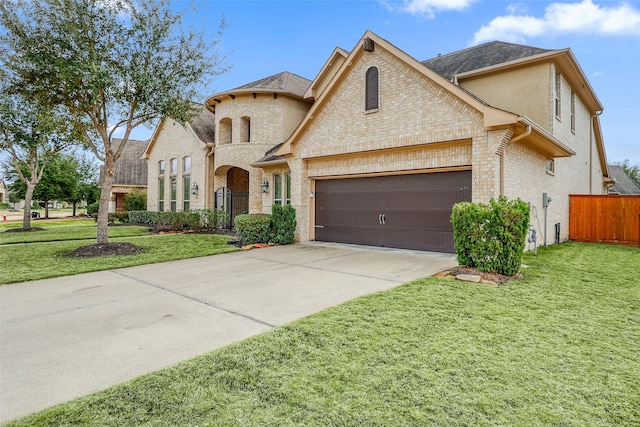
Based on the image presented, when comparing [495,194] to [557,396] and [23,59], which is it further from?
[23,59]

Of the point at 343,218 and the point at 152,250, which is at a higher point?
the point at 343,218

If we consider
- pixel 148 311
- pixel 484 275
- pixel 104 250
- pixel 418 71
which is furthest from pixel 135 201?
pixel 484 275

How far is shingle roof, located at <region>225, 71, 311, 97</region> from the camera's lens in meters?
16.0

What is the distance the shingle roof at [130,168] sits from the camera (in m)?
27.4

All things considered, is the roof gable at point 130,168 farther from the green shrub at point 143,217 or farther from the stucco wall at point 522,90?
the stucco wall at point 522,90

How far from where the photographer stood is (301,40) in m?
17.9

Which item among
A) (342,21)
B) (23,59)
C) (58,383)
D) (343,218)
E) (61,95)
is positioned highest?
(342,21)

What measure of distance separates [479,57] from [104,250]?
14533 mm

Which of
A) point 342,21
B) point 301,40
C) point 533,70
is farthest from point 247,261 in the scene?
point 301,40

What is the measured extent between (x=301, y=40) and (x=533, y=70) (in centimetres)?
1138

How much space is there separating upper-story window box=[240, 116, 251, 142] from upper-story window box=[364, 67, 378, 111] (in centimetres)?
792

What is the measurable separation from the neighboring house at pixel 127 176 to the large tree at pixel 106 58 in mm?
17184

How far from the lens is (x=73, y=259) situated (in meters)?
9.29

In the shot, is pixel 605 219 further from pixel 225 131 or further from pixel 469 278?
pixel 225 131
